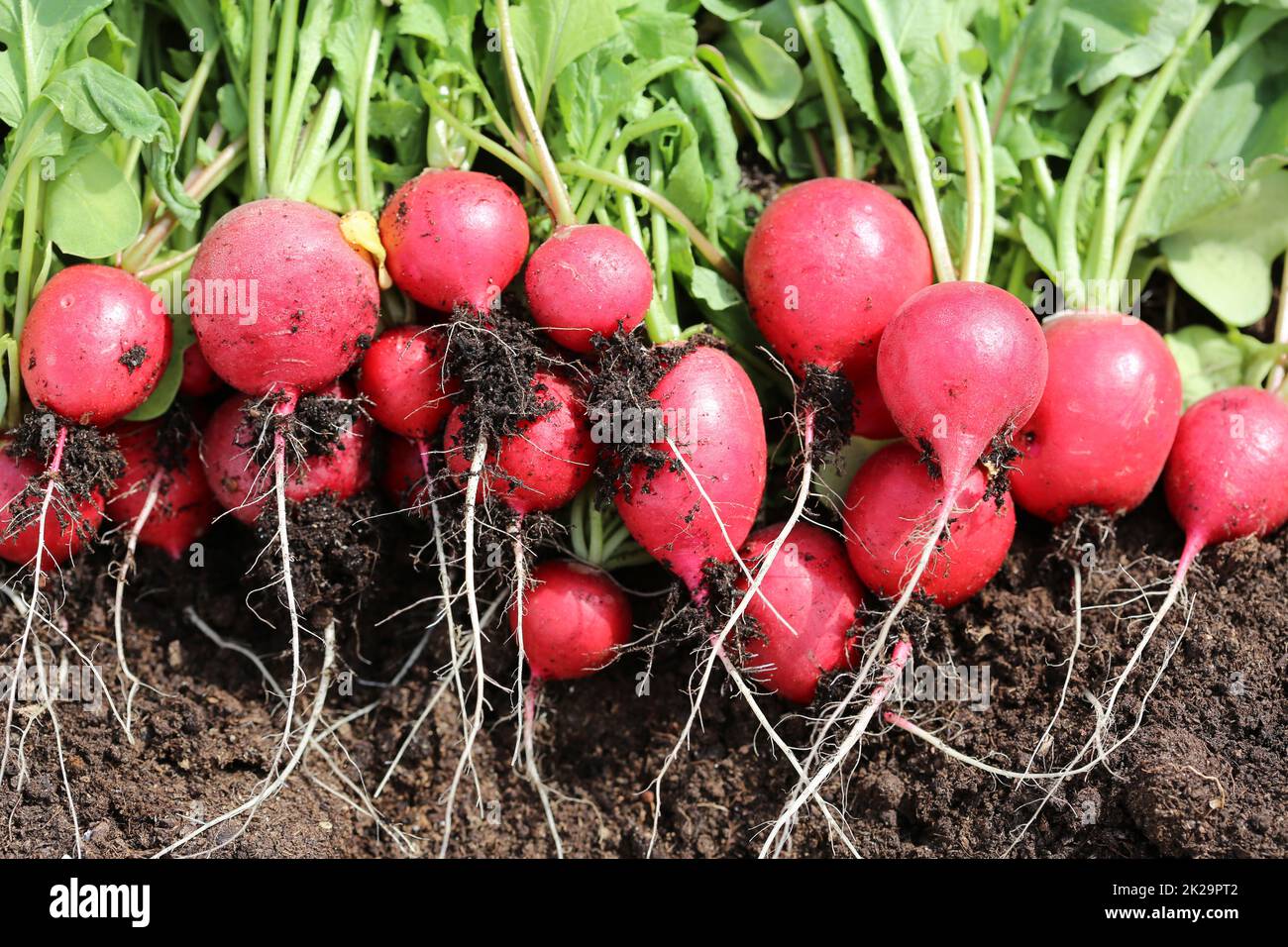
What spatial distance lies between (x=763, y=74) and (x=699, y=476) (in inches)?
50.8

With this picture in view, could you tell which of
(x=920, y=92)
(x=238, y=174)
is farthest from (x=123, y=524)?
(x=920, y=92)

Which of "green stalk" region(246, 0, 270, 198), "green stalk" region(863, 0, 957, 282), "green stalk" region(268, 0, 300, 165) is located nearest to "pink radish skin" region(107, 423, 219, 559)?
"green stalk" region(246, 0, 270, 198)

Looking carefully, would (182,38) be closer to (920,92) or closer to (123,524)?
(123,524)

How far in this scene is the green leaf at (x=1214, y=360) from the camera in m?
3.11

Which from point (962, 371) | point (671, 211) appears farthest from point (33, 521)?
point (962, 371)

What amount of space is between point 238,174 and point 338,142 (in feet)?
1.12

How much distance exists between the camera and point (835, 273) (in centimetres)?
273

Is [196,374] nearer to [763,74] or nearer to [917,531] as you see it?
[763,74]

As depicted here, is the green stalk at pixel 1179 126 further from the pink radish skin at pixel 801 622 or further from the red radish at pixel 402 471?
Answer: the red radish at pixel 402 471

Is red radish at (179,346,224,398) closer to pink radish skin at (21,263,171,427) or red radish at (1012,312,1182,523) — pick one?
pink radish skin at (21,263,171,427)

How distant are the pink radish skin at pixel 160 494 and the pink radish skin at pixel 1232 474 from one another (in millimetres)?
2658

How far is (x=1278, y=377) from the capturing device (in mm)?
3051

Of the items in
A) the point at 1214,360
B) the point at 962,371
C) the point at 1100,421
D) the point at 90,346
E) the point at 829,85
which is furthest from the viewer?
the point at 1214,360
